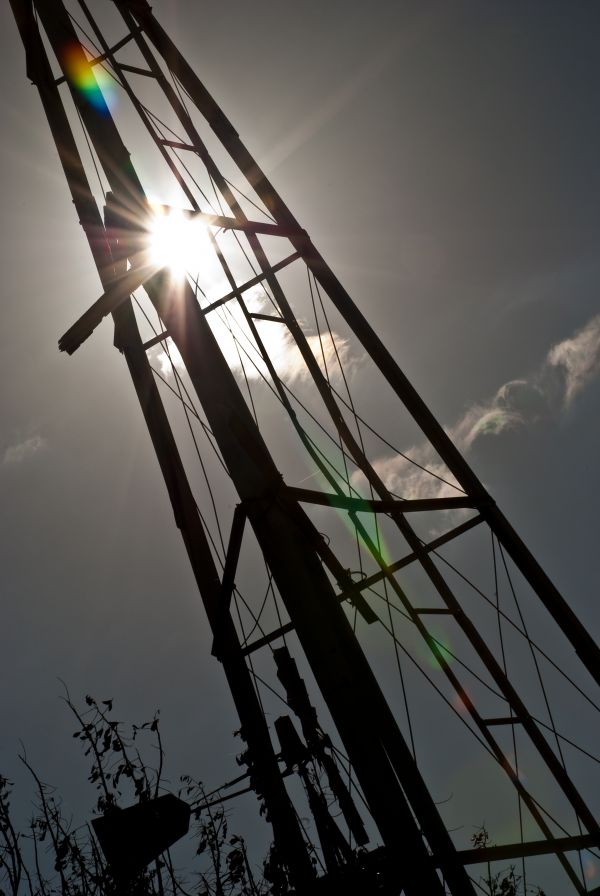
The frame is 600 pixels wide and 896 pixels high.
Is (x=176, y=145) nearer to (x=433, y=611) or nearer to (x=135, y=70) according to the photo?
(x=135, y=70)

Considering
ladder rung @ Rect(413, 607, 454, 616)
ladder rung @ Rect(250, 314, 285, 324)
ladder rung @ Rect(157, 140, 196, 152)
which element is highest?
ladder rung @ Rect(157, 140, 196, 152)

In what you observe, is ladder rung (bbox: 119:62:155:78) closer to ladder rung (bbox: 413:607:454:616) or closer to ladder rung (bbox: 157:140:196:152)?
ladder rung (bbox: 157:140:196:152)

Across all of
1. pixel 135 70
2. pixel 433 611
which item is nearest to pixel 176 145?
pixel 135 70

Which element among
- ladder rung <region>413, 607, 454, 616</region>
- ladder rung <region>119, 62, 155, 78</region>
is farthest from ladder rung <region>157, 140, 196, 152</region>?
ladder rung <region>413, 607, 454, 616</region>

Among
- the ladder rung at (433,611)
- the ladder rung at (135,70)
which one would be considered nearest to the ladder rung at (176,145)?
the ladder rung at (135,70)

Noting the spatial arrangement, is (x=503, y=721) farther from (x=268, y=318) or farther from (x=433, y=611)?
(x=268, y=318)

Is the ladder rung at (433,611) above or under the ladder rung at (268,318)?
under

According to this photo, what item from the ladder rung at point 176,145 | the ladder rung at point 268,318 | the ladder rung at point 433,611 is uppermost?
the ladder rung at point 176,145

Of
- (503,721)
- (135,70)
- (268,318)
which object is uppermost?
(135,70)

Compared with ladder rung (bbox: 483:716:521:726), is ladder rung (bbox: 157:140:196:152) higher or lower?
higher

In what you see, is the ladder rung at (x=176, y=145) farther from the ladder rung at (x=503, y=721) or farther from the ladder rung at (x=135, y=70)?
the ladder rung at (x=503, y=721)

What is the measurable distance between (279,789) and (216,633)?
133 centimetres

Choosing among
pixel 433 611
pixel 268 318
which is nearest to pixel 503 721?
pixel 433 611

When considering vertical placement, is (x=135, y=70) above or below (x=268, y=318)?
above
